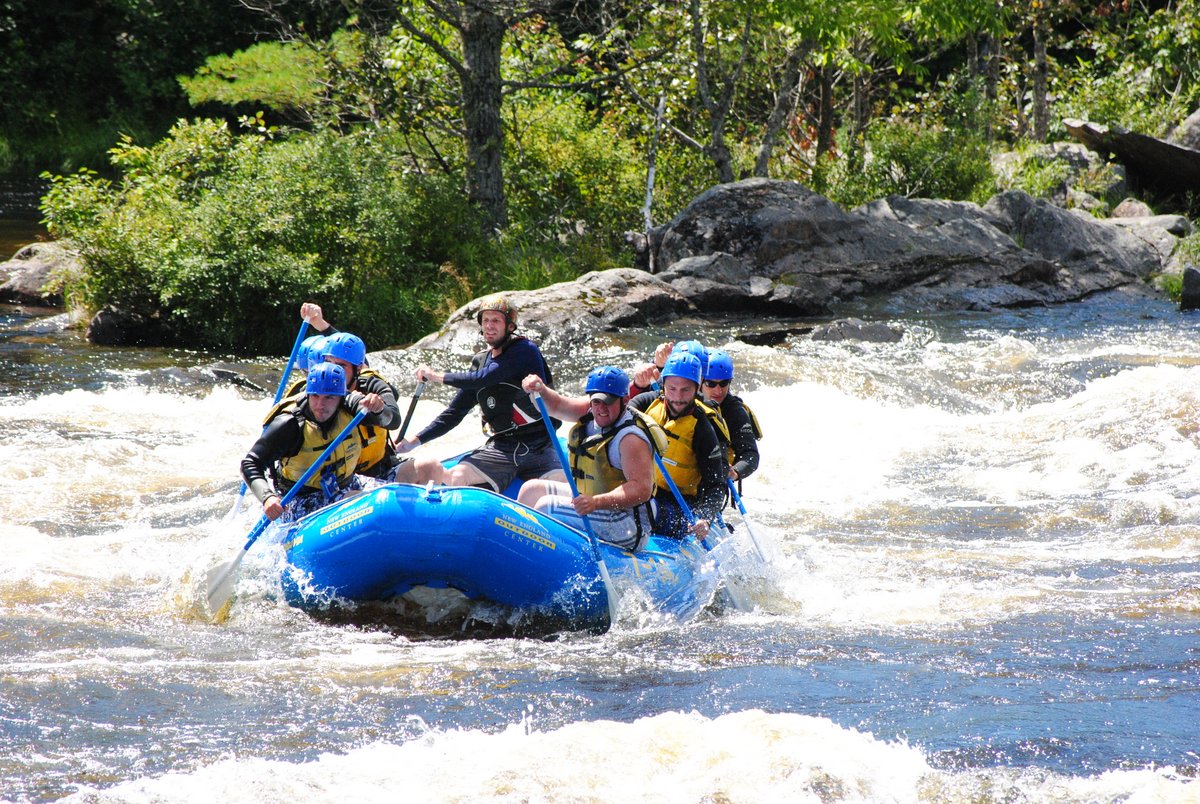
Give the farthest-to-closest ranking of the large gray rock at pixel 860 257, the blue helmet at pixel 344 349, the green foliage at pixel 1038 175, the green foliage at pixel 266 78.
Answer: the green foliage at pixel 1038 175
the green foliage at pixel 266 78
the large gray rock at pixel 860 257
the blue helmet at pixel 344 349

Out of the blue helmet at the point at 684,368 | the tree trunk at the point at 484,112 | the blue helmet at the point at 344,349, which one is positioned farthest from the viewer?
the tree trunk at the point at 484,112

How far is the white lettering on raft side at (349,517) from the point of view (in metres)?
5.84

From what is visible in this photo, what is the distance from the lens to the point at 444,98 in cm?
1705

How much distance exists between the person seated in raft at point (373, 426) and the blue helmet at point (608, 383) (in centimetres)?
120

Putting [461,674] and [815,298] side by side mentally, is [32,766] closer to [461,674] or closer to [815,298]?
[461,674]

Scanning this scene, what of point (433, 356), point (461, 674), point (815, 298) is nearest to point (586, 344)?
point (433, 356)

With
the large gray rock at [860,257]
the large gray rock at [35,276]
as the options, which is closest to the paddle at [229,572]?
the large gray rock at [860,257]

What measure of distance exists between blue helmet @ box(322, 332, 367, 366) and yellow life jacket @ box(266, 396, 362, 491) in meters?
0.36

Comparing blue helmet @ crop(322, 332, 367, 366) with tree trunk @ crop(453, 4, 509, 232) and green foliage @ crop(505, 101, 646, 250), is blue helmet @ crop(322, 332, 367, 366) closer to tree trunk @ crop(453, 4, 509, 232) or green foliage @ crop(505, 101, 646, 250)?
tree trunk @ crop(453, 4, 509, 232)

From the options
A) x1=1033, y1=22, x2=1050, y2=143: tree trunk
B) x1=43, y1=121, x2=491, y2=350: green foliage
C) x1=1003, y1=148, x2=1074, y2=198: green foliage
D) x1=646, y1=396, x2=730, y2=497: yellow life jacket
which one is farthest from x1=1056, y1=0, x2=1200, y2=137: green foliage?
x1=646, y1=396, x2=730, y2=497: yellow life jacket

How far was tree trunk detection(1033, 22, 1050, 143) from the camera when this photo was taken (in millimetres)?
21062

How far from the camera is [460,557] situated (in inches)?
231

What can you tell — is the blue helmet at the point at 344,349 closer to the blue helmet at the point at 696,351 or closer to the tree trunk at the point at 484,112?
the blue helmet at the point at 696,351

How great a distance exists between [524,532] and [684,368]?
1.15m
